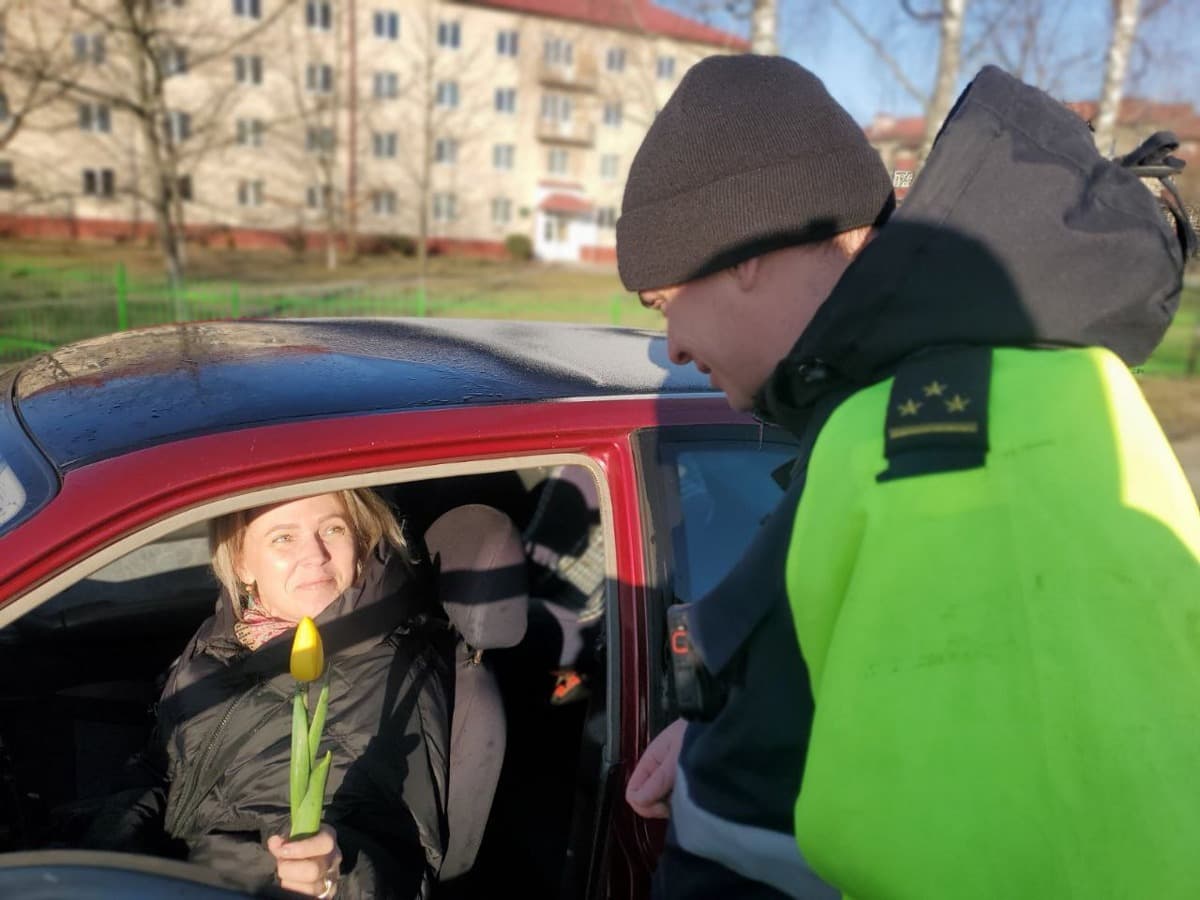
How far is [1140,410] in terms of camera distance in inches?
A: 36.9

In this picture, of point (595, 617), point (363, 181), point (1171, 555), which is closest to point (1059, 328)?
point (1171, 555)

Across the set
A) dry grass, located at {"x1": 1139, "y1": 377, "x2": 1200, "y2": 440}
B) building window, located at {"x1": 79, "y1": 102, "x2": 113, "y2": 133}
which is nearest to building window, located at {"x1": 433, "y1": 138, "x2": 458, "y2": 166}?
building window, located at {"x1": 79, "y1": 102, "x2": 113, "y2": 133}

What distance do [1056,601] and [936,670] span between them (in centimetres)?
12

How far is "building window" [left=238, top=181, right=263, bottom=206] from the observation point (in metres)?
37.4

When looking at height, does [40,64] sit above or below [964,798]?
above

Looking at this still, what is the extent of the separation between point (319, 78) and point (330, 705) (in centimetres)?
4107

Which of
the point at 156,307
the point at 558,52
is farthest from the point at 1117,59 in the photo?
the point at 558,52

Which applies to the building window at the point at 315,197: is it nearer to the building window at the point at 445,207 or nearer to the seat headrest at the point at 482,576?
the building window at the point at 445,207

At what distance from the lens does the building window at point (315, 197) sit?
→ 3844 centimetres

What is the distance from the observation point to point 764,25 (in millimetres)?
9703

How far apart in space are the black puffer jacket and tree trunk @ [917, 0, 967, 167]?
10.5 metres

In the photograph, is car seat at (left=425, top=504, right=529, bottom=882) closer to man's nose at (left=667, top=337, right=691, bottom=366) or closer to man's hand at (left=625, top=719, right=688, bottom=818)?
man's hand at (left=625, top=719, right=688, bottom=818)

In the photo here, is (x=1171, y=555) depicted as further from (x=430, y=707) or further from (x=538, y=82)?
(x=538, y=82)

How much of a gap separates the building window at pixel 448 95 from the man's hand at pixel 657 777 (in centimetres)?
4367
